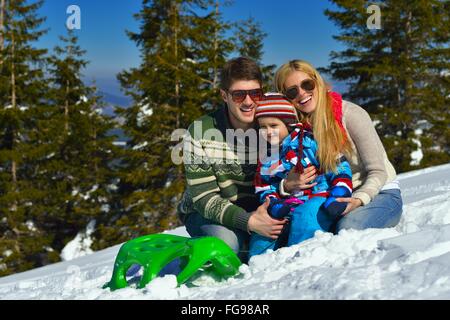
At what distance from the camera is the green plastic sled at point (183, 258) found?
9.35 ft

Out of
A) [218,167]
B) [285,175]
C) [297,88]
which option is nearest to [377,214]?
[285,175]

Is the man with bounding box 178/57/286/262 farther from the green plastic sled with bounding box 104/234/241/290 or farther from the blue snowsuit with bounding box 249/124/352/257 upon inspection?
the green plastic sled with bounding box 104/234/241/290

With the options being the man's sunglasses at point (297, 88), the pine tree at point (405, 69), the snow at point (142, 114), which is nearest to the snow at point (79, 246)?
the snow at point (142, 114)

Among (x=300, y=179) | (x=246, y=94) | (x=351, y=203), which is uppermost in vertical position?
(x=246, y=94)

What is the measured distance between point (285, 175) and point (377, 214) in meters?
0.70

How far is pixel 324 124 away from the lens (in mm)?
3336

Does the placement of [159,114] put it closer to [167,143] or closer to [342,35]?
[167,143]

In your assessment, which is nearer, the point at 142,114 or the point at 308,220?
the point at 308,220

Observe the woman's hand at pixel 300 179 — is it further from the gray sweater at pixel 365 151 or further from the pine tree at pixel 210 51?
the pine tree at pixel 210 51

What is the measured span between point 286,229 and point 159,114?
1261cm

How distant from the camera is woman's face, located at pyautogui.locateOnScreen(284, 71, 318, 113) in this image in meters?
3.43

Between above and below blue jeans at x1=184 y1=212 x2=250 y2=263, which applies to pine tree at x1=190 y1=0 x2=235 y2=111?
above

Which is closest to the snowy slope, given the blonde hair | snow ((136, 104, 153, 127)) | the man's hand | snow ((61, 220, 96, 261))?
the man's hand

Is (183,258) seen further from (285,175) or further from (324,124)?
(324,124)
